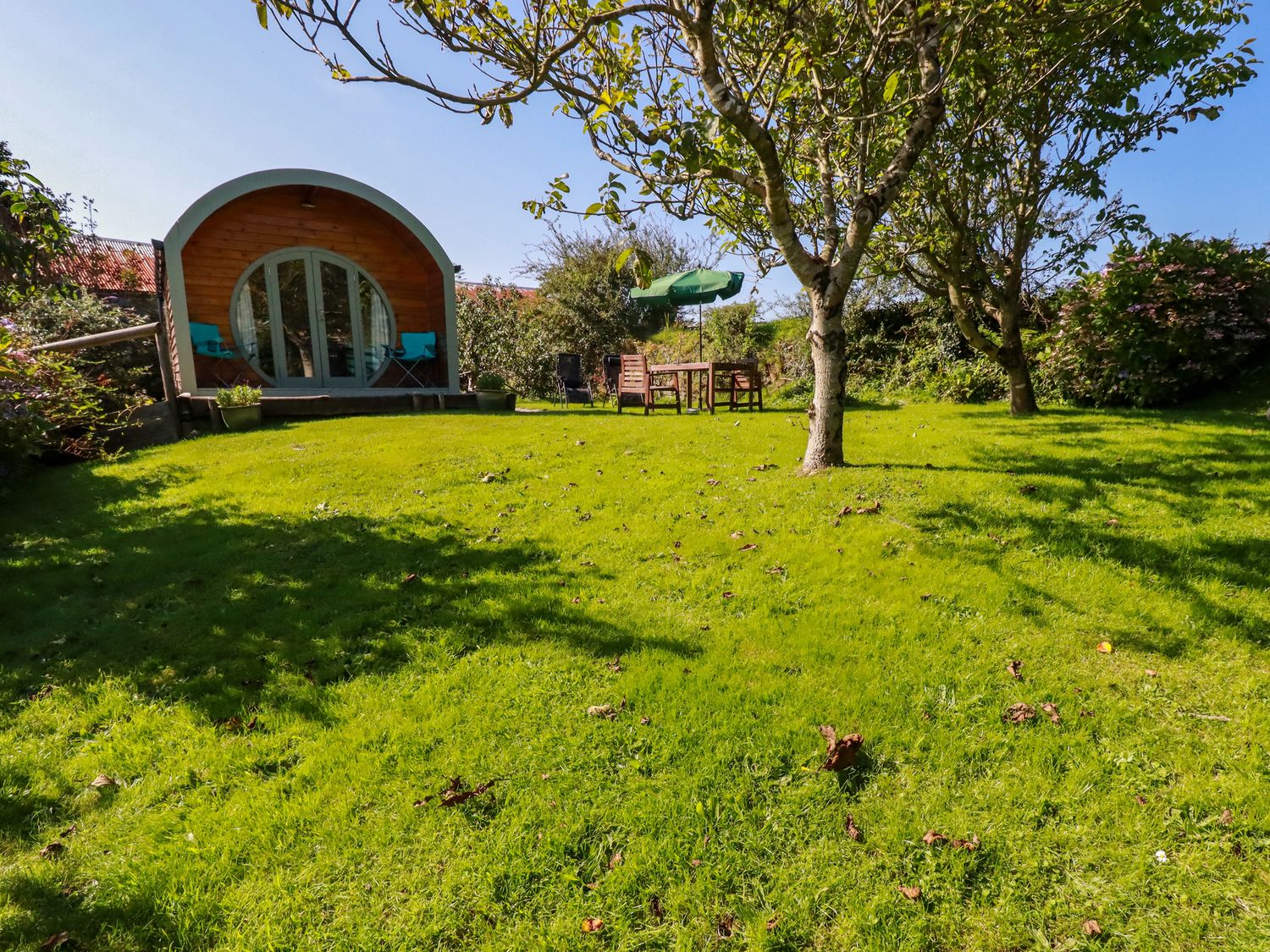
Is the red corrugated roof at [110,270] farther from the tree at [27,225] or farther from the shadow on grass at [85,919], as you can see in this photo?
the shadow on grass at [85,919]

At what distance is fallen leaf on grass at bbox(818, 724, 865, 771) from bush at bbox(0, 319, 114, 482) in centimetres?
779

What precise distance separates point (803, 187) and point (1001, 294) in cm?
379

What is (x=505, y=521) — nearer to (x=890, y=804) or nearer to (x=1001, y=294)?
(x=890, y=804)

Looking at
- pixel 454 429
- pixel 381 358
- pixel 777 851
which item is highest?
pixel 381 358

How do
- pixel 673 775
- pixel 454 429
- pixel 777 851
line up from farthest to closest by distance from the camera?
1. pixel 454 429
2. pixel 673 775
3. pixel 777 851

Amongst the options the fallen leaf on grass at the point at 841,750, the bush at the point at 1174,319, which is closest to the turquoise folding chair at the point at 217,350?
the fallen leaf on grass at the point at 841,750

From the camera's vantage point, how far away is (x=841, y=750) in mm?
2377

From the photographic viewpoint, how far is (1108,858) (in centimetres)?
195

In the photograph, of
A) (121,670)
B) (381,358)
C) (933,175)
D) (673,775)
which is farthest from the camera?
(381,358)

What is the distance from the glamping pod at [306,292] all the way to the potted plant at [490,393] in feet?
4.03

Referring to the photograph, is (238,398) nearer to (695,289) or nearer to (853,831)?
(695,289)

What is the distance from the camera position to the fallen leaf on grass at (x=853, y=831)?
206 centimetres

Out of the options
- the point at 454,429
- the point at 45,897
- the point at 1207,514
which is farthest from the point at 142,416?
the point at 1207,514

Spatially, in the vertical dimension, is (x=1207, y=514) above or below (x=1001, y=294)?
below
